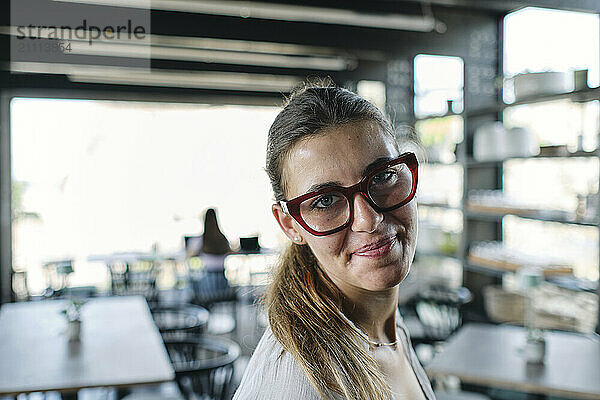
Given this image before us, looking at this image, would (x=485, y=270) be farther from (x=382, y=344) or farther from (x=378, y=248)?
(x=378, y=248)

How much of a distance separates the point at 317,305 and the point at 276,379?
0.51 ft

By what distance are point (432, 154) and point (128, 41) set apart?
2.82m

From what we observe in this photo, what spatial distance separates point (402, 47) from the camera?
5523 mm

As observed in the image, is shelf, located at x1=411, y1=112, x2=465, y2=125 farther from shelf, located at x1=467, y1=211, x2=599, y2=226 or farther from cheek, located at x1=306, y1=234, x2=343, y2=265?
cheek, located at x1=306, y1=234, x2=343, y2=265

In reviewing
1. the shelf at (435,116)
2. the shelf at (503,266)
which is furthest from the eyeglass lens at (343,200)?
the shelf at (435,116)

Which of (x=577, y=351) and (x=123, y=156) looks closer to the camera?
(x=577, y=351)

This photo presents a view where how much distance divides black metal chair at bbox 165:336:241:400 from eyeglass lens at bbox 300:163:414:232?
7.16 feet

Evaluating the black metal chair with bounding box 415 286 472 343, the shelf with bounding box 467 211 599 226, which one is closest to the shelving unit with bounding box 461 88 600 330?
the shelf with bounding box 467 211 599 226

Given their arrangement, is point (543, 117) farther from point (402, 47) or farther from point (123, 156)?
point (123, 156)

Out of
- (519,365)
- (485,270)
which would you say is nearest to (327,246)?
(519,365)

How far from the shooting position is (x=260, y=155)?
8094 millimetres

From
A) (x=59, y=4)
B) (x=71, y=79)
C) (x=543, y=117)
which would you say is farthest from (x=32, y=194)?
(x=543, y=117)

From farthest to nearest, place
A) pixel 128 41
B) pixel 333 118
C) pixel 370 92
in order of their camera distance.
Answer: pixel 370 92, pixel 128 41, pixel 333 118

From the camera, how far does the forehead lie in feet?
2.80
